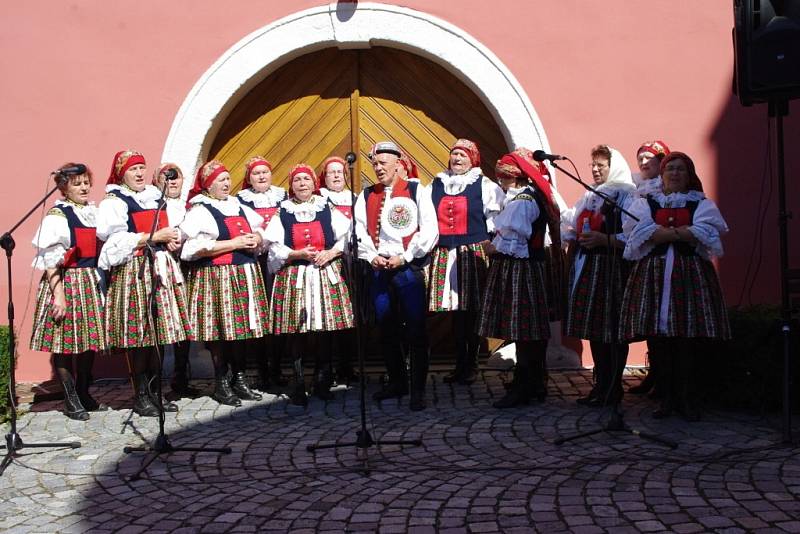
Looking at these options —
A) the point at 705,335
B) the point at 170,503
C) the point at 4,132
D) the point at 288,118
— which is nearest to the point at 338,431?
the point at 170,503

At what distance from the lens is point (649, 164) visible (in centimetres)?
640

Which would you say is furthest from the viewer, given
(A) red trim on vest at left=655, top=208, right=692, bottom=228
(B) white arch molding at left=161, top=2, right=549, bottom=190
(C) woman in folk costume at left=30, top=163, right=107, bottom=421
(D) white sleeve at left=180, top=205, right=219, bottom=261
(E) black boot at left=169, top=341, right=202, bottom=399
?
(B) white arch molding at left=161, top=2, right=549, bottom=190

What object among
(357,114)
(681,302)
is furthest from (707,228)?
(357,114)

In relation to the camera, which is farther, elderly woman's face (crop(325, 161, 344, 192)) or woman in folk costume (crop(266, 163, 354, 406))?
elderly woman's face (crop(325, 161, 344, 192))

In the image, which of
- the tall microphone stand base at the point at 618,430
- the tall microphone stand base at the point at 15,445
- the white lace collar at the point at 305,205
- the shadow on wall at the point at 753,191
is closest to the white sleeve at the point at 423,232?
the white lace collar at the point at 305,205

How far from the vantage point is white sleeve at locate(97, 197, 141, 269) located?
618 cm

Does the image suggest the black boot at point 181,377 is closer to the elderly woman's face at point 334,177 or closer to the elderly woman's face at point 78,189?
the elderly woman's face at point 78,189

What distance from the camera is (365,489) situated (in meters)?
4.48

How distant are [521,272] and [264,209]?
79.3 inches

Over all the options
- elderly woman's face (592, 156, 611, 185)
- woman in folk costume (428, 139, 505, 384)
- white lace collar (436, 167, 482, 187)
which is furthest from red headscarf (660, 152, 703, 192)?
white lace collar (436, 167, 482, 187)

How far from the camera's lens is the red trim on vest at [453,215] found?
6848 mm

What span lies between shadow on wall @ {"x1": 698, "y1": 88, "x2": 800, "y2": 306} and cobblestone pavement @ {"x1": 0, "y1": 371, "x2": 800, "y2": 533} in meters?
1.95

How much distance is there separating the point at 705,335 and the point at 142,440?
3498 millimetres

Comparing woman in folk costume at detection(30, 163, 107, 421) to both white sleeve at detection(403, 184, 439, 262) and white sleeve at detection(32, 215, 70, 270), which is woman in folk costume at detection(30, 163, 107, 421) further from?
white sleeve at detection(403, 184, 439, 262)
